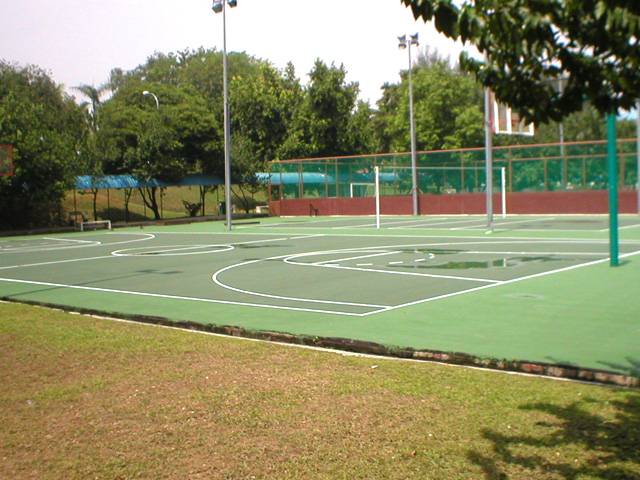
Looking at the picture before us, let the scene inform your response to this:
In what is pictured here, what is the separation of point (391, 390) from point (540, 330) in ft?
10.9

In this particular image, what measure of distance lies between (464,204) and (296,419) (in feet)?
129

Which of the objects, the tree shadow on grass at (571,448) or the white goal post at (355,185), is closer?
the tree shadow on grass at (571,448)

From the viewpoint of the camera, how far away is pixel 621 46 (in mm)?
3910

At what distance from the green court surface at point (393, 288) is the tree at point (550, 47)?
161 inches

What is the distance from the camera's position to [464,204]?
44812mm

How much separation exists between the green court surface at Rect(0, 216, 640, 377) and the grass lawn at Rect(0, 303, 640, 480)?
4.23 ft

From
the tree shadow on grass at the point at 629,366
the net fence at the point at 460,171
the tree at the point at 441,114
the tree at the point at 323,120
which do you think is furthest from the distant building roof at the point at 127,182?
the tree shadow on grass at the point at 629,366

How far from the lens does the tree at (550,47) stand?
12.7 ft

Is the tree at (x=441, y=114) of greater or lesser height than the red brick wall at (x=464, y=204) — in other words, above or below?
above

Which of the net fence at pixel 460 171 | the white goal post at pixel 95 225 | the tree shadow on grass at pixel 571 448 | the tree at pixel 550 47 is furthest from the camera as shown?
the white goal post at pixel 95 225

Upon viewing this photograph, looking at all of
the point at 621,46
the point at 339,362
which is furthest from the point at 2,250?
the point at 621,46

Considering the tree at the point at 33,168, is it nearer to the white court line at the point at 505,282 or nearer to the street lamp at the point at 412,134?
the street lamp at the point at 412,134

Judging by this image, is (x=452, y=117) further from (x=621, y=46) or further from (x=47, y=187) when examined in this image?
(x=621, y=46)

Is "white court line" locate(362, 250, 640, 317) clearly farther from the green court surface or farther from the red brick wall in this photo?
the red brick wall
